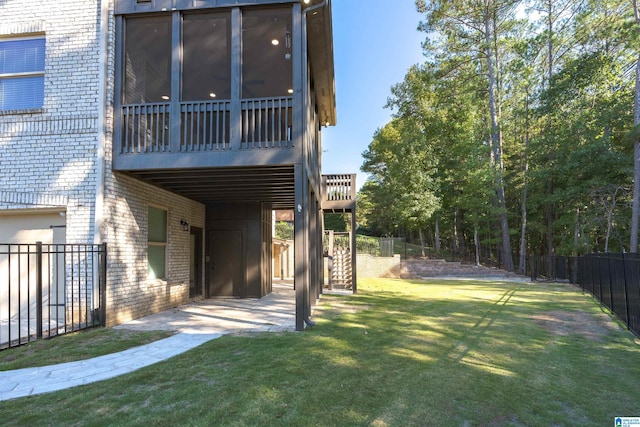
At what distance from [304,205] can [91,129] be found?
13.3ft

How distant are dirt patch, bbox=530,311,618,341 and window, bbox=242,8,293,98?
696cm

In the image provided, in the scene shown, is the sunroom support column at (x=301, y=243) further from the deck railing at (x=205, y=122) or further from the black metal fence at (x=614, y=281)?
the black metal fence at (x=614, y=281)

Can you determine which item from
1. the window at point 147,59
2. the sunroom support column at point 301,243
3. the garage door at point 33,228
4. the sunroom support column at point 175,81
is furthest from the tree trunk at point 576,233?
the garage door at point 33,228

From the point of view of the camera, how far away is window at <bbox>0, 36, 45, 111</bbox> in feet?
22.8

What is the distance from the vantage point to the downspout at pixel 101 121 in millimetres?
6434

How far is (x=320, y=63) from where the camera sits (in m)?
8.89

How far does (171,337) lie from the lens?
575 cm

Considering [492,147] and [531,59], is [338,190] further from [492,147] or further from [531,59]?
[531,59]

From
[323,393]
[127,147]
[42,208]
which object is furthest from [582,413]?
[42,208]

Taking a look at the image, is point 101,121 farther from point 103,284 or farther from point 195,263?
point 195,263

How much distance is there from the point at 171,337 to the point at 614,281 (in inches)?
338

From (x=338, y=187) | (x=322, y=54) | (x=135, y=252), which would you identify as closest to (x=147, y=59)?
(x=322, y=54)

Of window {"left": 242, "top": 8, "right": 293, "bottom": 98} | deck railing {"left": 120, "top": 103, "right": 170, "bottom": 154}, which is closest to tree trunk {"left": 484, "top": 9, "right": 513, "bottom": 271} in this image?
Answer: window {"left": 242, "top": 8, "right": 293, "bottom": 98}

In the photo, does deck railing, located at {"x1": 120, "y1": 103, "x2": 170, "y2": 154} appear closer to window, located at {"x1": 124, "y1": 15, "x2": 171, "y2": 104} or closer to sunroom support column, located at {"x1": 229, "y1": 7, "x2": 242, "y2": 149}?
window, located at {"x1": 124, "y1": 15, "x2": 171, "y2": 104}
